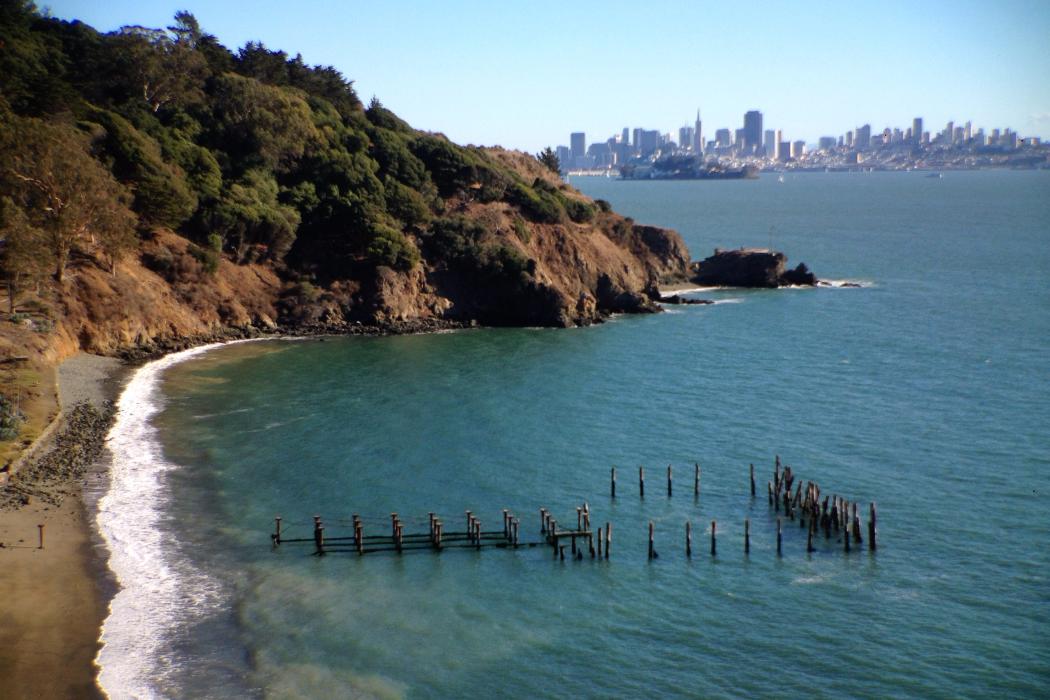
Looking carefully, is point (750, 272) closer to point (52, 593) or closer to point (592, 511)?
point (592, 511)

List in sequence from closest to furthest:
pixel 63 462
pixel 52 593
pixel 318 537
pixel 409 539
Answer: pixel 52 593 → pixel 318 537 → pixel 409 539 → pixel 63 462

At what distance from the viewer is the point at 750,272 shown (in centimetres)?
12106

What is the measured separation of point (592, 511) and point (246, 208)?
5410cm

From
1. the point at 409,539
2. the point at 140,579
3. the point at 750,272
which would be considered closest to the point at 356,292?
the point at 409,539

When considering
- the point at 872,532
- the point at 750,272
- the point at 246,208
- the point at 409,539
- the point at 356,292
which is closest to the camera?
the point at 872,532

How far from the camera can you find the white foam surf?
3284cm

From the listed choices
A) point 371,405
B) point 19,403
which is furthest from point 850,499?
point 19,403

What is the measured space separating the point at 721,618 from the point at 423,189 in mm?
73854

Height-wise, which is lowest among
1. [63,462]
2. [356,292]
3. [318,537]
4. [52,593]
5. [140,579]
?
[140,579]

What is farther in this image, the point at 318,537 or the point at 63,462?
the point at 63,462

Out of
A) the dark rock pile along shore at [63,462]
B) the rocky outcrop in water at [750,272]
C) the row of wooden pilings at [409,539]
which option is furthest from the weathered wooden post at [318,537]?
the rocky outcrop in water at [750,272]

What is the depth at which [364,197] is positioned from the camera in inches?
3821

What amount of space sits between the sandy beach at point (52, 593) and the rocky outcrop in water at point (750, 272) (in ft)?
283

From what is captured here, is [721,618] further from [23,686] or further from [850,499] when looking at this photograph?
[23,686]
